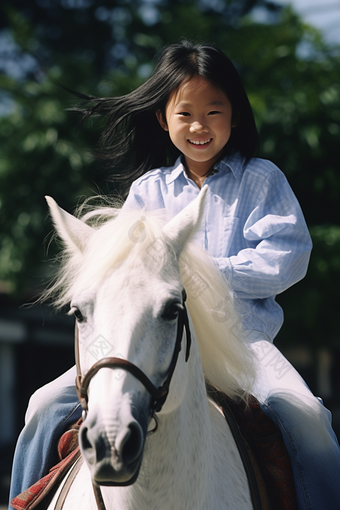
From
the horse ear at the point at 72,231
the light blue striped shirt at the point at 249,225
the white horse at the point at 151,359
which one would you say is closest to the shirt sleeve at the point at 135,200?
the light blue striped shirt at the point at 249,225

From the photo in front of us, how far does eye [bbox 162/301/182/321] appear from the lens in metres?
1.45

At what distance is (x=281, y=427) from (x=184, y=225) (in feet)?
2.86

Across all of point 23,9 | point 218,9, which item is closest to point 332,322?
point 218,9

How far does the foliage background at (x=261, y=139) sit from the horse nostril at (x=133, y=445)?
4.45m

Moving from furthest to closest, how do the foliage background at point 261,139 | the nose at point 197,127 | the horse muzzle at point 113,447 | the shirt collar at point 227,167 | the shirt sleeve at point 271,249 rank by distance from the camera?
the foliage background at point 261,139
the shirt collar at point 227,167
the nose at point 197,127
the shirt sleeve at point 271,249
the horse muzzle at point 113,447

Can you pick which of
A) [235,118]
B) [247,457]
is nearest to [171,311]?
[247,457]

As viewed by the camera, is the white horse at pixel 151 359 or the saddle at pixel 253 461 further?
the saddle at pixel 253 461

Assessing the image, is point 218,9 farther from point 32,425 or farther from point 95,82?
point 32,425

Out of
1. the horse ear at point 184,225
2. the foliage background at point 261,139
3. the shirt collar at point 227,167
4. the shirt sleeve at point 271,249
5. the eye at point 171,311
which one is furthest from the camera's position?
the foliage background at point 261,139

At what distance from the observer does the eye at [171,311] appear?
4.76ft

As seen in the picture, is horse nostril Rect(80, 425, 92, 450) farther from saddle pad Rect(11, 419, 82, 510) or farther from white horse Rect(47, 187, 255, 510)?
saddle pad Rect(11, 419, 82, 510)

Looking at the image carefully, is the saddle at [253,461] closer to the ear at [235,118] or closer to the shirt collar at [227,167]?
the shirt collar at [227,167]

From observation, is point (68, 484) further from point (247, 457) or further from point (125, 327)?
point (125, 327)

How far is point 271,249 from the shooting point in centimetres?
216
